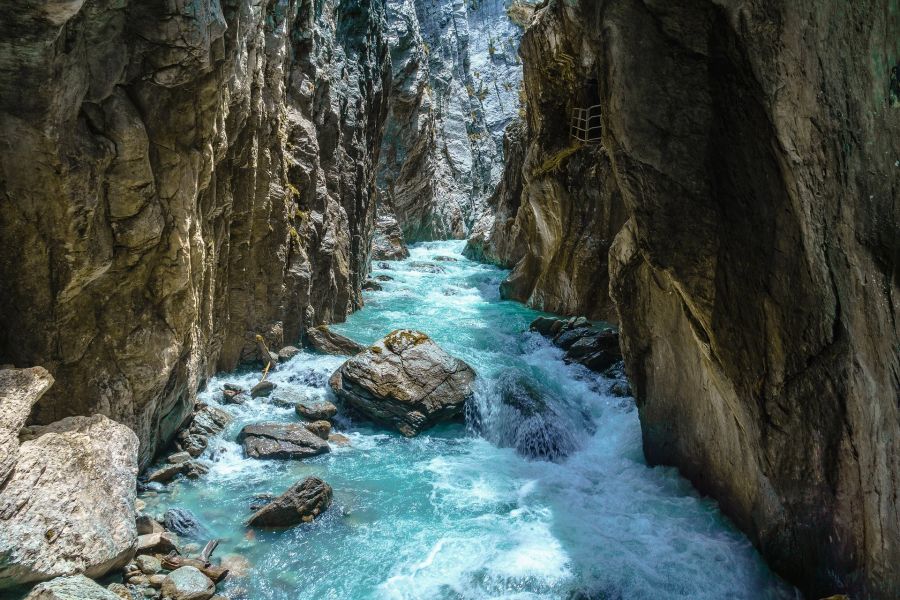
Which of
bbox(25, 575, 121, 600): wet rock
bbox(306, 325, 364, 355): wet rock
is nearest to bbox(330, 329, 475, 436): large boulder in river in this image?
bbox(306, 325, 364, 355): wet rock

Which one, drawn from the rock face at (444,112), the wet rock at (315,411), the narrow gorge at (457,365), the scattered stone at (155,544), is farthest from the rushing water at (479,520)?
the rock face at (444,112)

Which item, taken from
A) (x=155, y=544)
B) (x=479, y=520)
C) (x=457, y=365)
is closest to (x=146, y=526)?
(x=155, y=544)

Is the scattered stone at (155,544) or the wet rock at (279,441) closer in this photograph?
the scattered stone at (155,544)

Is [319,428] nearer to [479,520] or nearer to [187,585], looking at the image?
[479,520]

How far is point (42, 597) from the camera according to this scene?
475cm

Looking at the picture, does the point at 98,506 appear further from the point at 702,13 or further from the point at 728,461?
the point at 702,13

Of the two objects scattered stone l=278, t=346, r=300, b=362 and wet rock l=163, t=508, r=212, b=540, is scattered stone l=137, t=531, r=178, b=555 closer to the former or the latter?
wet rock l=163, t=508, r=212, b=540

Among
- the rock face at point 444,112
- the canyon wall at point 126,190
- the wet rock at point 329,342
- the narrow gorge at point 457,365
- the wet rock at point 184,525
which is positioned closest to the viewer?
the narrow gorge at point 457,365

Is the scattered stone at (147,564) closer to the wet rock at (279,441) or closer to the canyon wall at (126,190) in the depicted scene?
the canyon wall at (126,190)

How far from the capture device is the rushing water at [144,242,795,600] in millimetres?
7262

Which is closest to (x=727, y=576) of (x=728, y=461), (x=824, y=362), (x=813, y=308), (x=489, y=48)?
(x=728, y=461)

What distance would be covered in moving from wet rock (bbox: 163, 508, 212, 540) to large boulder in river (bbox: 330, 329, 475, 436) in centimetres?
476

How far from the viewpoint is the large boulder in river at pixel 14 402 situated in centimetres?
522

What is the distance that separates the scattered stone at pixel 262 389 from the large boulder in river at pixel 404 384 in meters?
1.44
